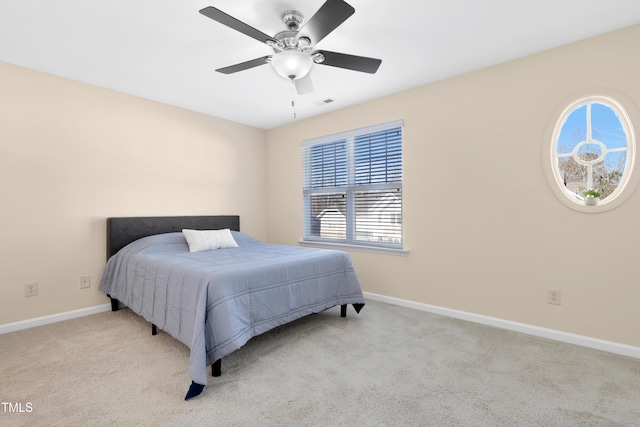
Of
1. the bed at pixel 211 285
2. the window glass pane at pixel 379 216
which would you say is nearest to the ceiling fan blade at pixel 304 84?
the bed at pixel 211 285

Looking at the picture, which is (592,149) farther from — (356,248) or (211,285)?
(211,285)

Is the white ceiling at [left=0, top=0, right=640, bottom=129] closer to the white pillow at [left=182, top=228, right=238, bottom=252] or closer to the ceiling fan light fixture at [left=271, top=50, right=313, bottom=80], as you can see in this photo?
the ceiling fan light fixture at [left=271, top=50, right=313, bottom=80]

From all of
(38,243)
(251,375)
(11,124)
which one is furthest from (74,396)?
(11,124)

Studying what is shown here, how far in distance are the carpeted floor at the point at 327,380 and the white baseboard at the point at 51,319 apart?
87 millimetres

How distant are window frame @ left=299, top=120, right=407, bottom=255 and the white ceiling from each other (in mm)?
688

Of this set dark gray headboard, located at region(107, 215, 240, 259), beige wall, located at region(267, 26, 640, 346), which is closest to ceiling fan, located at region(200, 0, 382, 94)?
beige wall, located at region(267, 26, 640, 346)

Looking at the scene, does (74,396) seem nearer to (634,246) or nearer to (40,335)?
(40,335)

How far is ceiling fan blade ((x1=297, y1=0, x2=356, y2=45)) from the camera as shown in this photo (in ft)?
5.24

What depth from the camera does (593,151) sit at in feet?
8.23

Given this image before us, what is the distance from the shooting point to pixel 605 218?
237cm

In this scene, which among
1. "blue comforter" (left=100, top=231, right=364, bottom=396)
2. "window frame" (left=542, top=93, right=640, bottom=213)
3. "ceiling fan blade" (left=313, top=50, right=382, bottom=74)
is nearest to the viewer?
"blue comforter" (left=100, top=231, right=364, bottom=396)

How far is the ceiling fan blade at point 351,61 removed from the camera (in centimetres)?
211

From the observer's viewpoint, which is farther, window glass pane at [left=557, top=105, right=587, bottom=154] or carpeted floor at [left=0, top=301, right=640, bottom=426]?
window glass pane at [left=557, top=105, right=587, bottom=154]

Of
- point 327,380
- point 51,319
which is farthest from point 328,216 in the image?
point 51,319
